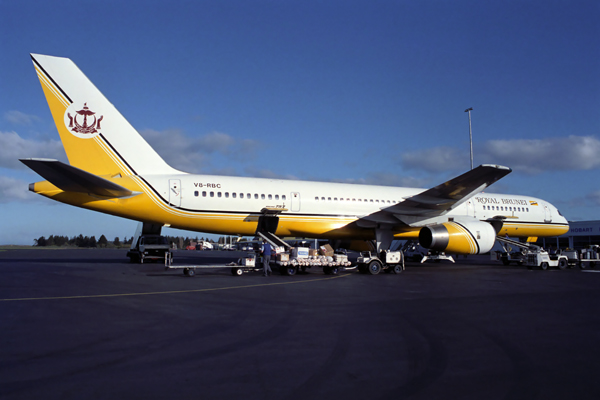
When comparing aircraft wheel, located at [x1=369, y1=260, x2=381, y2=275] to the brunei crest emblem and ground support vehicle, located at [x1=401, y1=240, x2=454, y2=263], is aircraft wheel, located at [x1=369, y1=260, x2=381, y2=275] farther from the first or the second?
the brunei crest emblem

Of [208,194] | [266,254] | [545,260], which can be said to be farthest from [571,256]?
[208,194]

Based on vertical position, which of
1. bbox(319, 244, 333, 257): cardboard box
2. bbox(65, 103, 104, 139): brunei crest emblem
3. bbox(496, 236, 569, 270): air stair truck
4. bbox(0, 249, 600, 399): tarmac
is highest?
bbox(65, 103, 104, 139): brunei crest emblem

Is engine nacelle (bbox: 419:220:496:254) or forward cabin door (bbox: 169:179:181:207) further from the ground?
forward cabin door (bbox: 169:179:181:207)

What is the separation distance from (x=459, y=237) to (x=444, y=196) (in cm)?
204

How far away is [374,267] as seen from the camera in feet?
59.1

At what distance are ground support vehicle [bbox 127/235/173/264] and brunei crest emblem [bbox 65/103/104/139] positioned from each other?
35.1 feet

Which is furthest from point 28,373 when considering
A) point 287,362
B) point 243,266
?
point 243,266

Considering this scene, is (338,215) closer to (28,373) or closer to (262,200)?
(262,200)

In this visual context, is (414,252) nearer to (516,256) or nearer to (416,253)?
(416,253)

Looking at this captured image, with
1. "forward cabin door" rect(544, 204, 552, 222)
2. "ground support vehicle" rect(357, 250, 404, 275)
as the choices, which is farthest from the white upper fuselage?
"forward cabin door" rect(544, 204, 552, 222)

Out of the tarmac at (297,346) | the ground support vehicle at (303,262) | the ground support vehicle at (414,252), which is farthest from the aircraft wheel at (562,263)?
the tarmac at (297,346)

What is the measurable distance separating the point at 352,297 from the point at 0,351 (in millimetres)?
7089

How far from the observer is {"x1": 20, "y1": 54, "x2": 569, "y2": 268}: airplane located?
1634 centimetres

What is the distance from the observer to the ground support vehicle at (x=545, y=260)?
20953 mm
